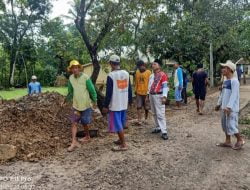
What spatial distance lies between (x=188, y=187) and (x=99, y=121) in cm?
461

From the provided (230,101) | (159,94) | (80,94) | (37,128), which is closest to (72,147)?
(80,94)

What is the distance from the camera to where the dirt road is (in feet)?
19.0

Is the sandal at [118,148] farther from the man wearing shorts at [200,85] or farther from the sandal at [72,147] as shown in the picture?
the man wearing shorts at [200,85]

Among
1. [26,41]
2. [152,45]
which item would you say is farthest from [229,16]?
[26,41]

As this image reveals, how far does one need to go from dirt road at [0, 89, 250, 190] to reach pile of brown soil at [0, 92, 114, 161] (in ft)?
1.31

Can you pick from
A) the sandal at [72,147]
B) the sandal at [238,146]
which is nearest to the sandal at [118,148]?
the sandal at [72,147]

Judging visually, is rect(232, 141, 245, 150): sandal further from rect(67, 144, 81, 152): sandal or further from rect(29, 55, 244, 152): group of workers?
rect(67, 144, 81, 152): sandal

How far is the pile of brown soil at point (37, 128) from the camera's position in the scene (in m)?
7.38

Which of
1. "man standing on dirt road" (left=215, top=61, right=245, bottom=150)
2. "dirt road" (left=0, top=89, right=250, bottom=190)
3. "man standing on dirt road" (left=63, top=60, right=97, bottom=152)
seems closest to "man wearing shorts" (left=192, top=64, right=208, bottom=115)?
"dirt road" (left=0, top=89, right=250, bottom=190)

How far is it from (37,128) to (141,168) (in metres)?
3.14

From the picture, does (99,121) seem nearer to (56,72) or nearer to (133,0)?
(133,0)

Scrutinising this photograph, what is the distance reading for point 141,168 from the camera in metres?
6.42

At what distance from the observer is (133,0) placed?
1075 cm

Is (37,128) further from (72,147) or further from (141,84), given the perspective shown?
(141,84)
